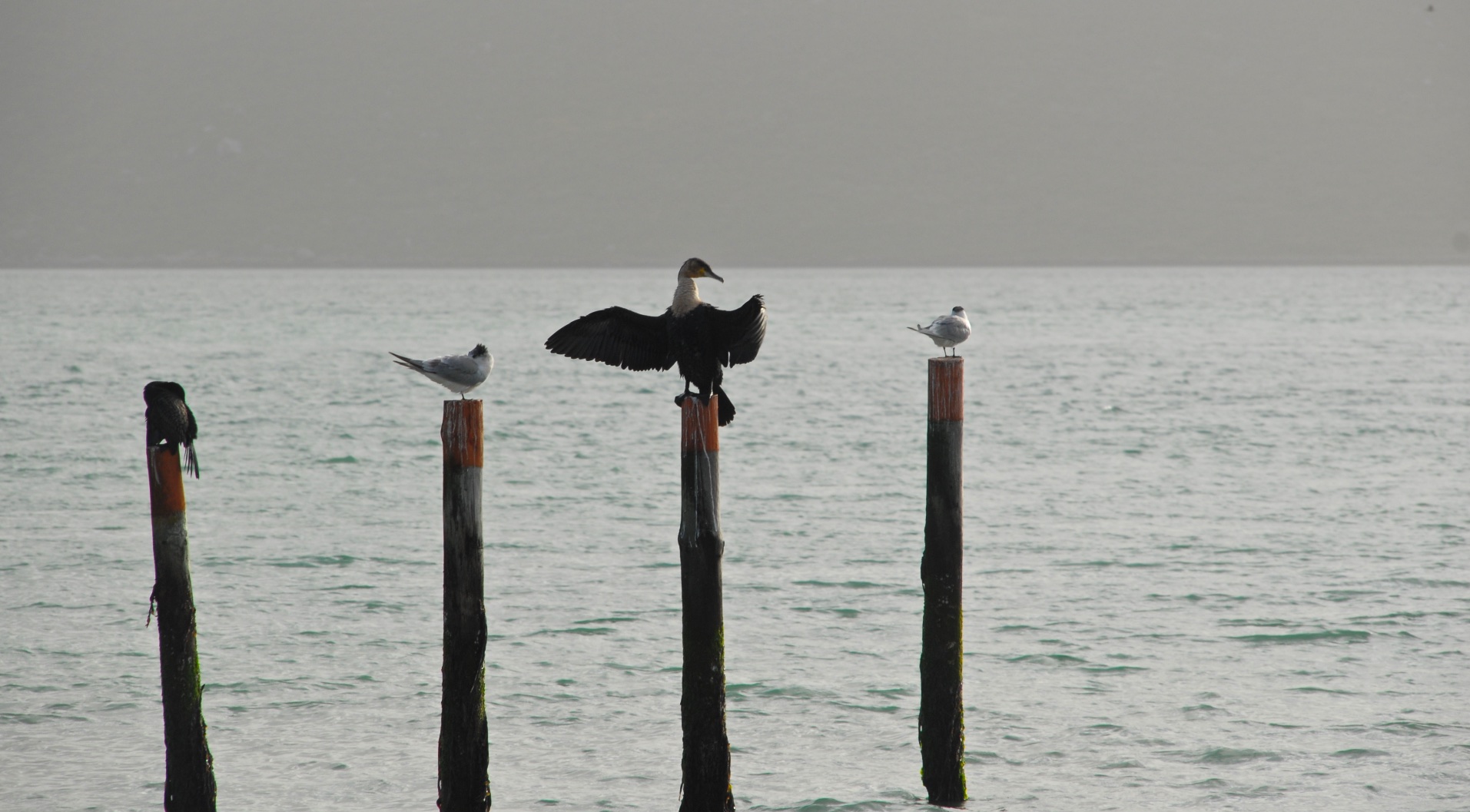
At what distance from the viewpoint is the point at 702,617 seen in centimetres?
856

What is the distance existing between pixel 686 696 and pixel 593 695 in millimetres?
4211

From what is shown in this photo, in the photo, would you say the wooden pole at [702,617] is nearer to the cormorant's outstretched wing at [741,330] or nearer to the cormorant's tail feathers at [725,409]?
the cormorant's tail feathers at [725,409]

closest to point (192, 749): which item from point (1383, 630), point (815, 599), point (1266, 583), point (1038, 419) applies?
point (815, 599)

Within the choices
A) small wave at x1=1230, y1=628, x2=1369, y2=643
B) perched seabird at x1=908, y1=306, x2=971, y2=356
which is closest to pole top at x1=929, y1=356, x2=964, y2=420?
perched seabird at x1=908, y1=306, x2=971, y2=356

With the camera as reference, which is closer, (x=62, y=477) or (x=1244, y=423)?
(x=62, y=477)

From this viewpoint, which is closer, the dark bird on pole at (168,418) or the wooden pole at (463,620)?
the wooden pole at (463,620)

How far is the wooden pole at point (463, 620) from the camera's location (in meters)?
7.97

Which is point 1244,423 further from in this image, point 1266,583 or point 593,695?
point 593,695

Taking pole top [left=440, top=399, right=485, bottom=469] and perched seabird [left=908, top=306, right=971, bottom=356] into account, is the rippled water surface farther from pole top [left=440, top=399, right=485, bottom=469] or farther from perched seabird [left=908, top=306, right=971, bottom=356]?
pole top [left=440, top=399, right=485, bottom=469]

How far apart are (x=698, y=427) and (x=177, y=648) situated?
3233 millimetres

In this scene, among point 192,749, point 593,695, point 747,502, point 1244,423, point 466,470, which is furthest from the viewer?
point 1244,423

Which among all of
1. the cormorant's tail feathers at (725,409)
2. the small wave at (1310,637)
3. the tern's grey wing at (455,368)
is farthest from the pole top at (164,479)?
the small wave at (1310,637)

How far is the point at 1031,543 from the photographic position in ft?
65.4

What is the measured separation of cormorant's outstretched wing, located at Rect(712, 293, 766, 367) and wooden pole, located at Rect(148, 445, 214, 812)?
3.26m
